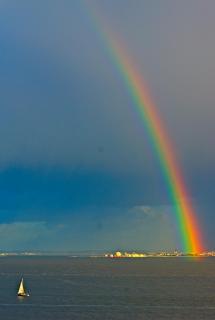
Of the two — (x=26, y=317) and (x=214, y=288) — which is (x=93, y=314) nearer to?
(x=26, y=317)

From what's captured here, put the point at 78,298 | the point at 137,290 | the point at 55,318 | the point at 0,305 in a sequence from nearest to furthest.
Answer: the point at 55,318
the point at 0,305
the point at 78,298
the point at 137,290

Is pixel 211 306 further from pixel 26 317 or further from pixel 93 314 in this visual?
pixel 26 317

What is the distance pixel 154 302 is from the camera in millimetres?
123438

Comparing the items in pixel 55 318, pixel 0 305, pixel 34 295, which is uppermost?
pixel 34 295

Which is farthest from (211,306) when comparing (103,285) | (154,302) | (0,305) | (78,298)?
(103,285)

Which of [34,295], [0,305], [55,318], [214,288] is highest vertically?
[214,288]

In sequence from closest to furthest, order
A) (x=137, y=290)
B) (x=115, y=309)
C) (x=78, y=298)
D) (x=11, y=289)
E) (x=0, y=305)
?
(x=115, y=309) < (x=0, y=305) < (x=78, y=298) < (x=137, y=290) < (x=11, y=289)

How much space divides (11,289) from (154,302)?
54488 millimetres

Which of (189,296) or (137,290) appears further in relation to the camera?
(137,290)

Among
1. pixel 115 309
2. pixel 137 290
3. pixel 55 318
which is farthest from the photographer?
pixel 137 290

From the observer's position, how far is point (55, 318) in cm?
9969

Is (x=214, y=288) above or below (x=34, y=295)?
above

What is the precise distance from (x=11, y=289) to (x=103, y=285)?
27.1 metres

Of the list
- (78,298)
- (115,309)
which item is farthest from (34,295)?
(115,309)
